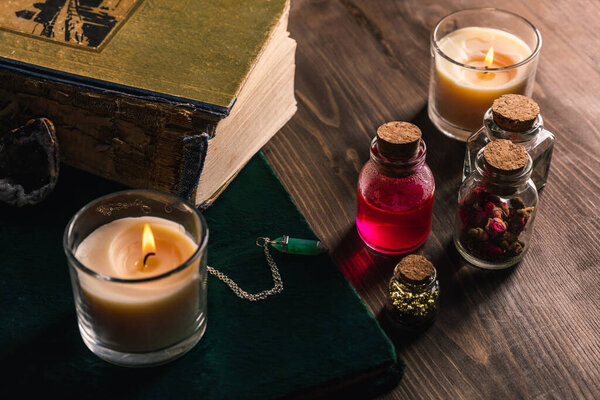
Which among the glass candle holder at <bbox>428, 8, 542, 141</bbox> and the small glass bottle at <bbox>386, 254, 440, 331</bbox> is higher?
the glass candle holder at <bbox>428, 8, 542, 141</bbox>

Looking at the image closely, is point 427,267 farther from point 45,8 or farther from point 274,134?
point 45,8

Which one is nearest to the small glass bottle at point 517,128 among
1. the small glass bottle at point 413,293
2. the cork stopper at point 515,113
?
the cork stopper at point 515,113

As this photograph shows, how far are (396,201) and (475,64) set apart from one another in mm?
326

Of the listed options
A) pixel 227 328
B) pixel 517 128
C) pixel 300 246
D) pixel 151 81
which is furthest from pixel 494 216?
pixel 151 81

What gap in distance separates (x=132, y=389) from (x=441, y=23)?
75cm

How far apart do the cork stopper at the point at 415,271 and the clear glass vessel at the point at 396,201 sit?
8 cm

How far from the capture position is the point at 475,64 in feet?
3.88

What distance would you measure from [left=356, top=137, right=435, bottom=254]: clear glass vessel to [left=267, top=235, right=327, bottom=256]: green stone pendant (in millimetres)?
82

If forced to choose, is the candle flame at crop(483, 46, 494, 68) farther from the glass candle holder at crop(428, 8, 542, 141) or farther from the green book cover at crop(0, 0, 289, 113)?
the green book cover at crop(0, 0, 289, 113)

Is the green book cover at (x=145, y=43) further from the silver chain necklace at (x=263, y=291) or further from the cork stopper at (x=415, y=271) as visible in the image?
the cork stopper at (x=415, y=271)

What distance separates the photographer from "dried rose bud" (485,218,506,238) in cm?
98

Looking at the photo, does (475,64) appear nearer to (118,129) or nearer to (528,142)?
(528,142)

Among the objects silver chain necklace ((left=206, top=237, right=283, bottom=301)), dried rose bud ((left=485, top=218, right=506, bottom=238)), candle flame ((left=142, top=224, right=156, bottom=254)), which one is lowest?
silver chain necklace ((left=206, top=237, right=283, bottom=301))

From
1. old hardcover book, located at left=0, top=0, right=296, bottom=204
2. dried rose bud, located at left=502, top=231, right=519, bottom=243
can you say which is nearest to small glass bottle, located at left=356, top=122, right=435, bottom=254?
dried rose bud, located at left=502, top=231, right=519, bottom=243
